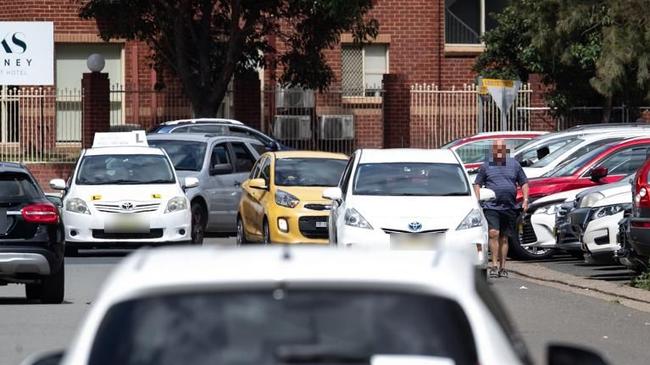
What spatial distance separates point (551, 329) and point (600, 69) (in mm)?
13929

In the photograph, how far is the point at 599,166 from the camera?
75.5 ft

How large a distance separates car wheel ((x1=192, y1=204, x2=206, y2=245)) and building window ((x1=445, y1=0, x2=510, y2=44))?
19422mm

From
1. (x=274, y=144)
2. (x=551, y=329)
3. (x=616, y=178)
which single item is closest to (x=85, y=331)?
(x=551, y=329)

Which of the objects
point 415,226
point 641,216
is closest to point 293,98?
point 415,226

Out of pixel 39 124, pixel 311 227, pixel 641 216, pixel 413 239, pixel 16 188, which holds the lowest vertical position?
pixel 311 227

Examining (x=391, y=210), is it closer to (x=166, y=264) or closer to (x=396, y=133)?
(x=166, y=264)

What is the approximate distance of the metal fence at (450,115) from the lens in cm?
3916

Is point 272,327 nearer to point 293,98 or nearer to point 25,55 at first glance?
point 25,55

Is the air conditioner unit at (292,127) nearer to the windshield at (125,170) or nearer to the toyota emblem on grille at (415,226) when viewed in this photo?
the windshield at (125,170)

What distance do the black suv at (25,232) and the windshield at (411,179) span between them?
4.01 m

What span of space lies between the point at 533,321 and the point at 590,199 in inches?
206

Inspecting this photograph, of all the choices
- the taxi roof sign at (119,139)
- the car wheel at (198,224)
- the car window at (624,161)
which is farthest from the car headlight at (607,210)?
the taxi roof sign at (119,139)

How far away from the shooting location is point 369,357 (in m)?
4.54

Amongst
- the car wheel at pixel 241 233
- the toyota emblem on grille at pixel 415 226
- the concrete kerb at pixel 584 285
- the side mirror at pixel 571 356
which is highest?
the side mirror at pixel 571 356
